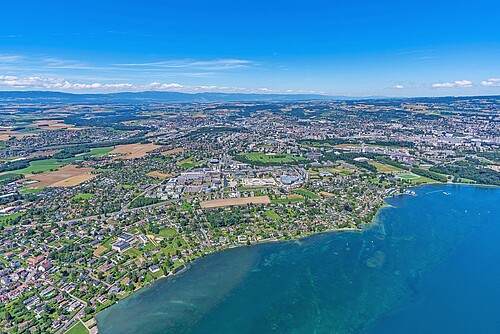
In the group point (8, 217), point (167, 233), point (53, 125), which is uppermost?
point (53, 125)

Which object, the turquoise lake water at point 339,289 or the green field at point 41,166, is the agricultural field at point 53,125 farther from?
the turquoise lake water at point 339,289

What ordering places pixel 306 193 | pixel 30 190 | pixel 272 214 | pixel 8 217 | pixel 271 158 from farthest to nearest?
pixel 271 158, pixel 30 190, pixel 306 193, pixel 272 214, pixel 8 217

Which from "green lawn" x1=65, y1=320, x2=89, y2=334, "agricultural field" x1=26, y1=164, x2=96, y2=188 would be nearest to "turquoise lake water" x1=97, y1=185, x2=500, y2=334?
"green lawn" x1=65, y1=320, x2=89, y2=334

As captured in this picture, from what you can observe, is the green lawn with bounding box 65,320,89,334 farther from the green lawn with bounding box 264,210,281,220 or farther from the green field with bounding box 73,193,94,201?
the green field with bounding box 73,193,94,201

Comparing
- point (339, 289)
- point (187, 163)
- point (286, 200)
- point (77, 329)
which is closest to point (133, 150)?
point (187, 163)

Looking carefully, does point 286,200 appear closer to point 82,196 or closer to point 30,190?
point 82,196

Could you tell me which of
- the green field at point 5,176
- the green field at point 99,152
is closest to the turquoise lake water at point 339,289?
the green field at point 5,176

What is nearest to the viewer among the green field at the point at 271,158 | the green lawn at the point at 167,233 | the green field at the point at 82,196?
the green lawn at the point at 167,233
